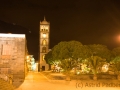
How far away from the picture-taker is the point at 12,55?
30656 millimetres

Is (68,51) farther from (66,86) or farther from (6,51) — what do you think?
(66,86)

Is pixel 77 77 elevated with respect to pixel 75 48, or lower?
lower

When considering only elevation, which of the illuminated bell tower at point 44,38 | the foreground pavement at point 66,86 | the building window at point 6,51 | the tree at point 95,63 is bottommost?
the foreground pavement at point 66,86

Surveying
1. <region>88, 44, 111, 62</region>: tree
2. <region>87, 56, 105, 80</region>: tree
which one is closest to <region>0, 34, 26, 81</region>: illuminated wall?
<region>87, 56, 105, 80</region>: tree

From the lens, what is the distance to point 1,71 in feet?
97.9

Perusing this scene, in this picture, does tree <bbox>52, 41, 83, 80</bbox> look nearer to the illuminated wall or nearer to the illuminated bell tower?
the illuminated wall

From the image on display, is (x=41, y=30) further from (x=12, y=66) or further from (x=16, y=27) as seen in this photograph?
(x=16, y=27)

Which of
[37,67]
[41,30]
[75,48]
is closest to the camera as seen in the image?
[75,48]

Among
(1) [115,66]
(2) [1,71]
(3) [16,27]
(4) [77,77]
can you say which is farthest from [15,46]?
(3) [16,27]

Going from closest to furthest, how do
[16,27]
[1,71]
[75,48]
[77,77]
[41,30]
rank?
[1,71] < [77,77] < [75,48] < [41,30] < [16,27]

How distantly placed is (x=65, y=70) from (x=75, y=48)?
14058 millimetres

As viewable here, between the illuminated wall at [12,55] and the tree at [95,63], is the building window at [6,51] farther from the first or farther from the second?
the tree at [95,63]

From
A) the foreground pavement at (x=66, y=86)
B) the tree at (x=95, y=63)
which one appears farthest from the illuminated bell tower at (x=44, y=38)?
the foreground pavement at (x=66, y=86)

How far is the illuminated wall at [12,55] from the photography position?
30.0 m
